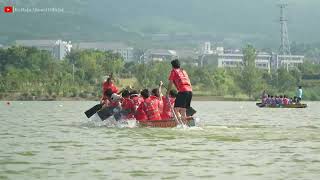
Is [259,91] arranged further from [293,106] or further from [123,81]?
[293,106]

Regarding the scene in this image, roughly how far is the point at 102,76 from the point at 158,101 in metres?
140

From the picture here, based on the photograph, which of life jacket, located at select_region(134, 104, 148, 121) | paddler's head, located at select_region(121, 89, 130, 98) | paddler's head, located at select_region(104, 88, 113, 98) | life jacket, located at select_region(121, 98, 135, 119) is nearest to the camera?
life jacket, located at select_region(134, 104, 148, 121)

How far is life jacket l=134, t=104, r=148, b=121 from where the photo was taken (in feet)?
84.5

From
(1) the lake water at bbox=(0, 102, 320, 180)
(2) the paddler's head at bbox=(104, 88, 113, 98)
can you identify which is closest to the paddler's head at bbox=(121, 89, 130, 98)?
(2) the paddler's head at bbox=(104, 88, 113, 98)

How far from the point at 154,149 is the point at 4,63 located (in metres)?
171

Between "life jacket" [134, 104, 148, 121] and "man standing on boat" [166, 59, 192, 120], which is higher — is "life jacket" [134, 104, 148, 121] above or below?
below

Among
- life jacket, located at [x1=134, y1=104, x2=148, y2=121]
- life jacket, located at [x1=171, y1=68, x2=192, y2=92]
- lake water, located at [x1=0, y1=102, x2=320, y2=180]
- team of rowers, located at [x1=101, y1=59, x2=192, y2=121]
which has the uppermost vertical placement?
life jacket, located at [x1=171, y1=68, x2=192, y2=92]

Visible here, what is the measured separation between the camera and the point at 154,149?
55.8 ft

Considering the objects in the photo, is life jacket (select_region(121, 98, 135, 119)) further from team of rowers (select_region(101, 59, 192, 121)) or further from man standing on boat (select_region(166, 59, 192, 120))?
man standing on boat (select_region(166, 59, 192, 120))

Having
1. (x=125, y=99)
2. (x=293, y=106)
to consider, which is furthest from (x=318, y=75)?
(x=125, y=99)

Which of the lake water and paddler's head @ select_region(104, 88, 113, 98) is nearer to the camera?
the lake water

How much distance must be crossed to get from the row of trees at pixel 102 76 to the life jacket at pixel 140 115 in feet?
377

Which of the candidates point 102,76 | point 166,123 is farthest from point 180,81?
point 102,76

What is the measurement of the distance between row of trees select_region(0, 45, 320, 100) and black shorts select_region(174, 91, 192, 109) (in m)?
116
